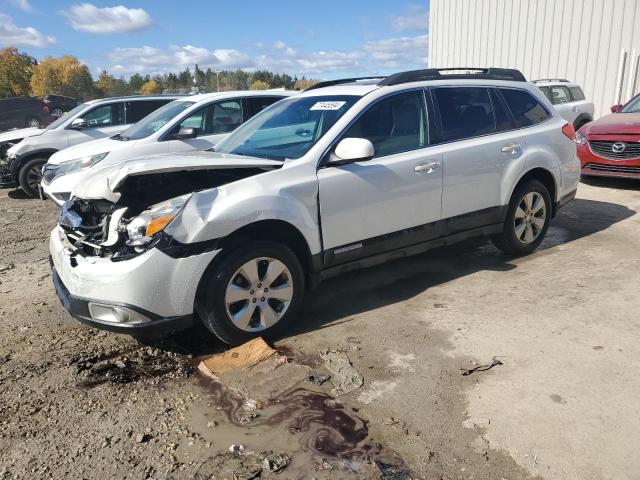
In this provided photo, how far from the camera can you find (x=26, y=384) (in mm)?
3350

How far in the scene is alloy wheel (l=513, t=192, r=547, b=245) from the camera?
5305 mm

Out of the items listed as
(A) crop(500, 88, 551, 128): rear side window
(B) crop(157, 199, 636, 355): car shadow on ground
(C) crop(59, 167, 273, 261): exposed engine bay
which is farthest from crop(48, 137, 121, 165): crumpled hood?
(A) crop(500, 88, 551, 128): rear side window

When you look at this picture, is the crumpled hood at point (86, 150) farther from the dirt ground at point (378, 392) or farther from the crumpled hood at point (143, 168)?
the crumpled hood at point (143, 168)

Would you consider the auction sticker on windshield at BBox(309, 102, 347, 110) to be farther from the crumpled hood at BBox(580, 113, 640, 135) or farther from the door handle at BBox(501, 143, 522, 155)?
the crumpled hood at BBox(580, 113, 640, 135)

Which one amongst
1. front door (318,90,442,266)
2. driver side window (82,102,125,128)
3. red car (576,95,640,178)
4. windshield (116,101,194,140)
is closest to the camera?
front door (318,90,442,266)

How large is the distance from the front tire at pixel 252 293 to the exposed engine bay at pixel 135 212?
0.47m

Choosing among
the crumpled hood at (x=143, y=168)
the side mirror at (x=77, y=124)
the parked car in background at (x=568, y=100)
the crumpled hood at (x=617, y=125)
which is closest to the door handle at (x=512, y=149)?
the crumpled hood at (x=143, y=168)

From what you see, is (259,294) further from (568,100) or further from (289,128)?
(568,100)

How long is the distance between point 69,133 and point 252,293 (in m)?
7.64

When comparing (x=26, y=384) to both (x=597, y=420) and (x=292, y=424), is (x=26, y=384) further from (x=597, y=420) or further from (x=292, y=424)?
(x=597, y=420)

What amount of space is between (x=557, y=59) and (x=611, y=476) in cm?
1671

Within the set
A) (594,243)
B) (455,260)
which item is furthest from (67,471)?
(594,243)

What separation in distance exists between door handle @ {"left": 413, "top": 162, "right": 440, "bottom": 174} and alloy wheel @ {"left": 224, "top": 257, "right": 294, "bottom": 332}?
1.42 meters

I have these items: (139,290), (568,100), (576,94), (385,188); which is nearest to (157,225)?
(139,290)
